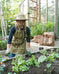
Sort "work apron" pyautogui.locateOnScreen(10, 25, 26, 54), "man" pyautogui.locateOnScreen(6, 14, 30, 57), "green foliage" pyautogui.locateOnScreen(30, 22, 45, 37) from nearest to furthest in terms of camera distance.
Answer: "man" pyautogui.locateOnScreen(6, 14, 30, 57) → "work apron" pyautogui.locateOnScreen(10, 25, 26, 54) → "green foliage" pyautogui.locateOnScreen(30, 22, 45, 37)

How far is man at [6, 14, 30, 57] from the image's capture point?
2.70 m

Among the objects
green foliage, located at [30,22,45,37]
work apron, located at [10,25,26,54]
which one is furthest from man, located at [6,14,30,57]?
green foliage, located at [30,22,45,37]

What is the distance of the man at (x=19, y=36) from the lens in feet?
8.86

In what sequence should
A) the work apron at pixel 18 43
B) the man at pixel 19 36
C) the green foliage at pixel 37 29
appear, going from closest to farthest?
1. the man at pixel 19 36
2. the work apron at pixel 18 43
3. the green foliage at pixel 37 29

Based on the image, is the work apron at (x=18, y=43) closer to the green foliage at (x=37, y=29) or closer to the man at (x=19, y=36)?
the man at (x=19, y=36)

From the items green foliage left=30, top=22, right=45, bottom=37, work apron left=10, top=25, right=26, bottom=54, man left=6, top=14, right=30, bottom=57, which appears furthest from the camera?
green foliage left=30, top=22, right=45, bottom=37

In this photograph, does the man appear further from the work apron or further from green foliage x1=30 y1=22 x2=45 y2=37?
green foliage x1=30 y1=22 x2=45 y2=37

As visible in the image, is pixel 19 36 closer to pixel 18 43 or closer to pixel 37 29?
pixel 18 43

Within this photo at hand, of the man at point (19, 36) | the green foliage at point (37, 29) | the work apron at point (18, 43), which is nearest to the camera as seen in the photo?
the man at point (19, 36)

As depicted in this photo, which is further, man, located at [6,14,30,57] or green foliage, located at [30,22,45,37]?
green foliage, located at [30,22,45,37]

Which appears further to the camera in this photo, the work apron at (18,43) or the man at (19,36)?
the work apron at (18,43)

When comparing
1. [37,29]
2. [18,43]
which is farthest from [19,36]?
[37,29]

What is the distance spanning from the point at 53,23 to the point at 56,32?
0.66 meters

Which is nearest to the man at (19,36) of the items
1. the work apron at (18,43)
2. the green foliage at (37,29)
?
the work apron at (18,43)
